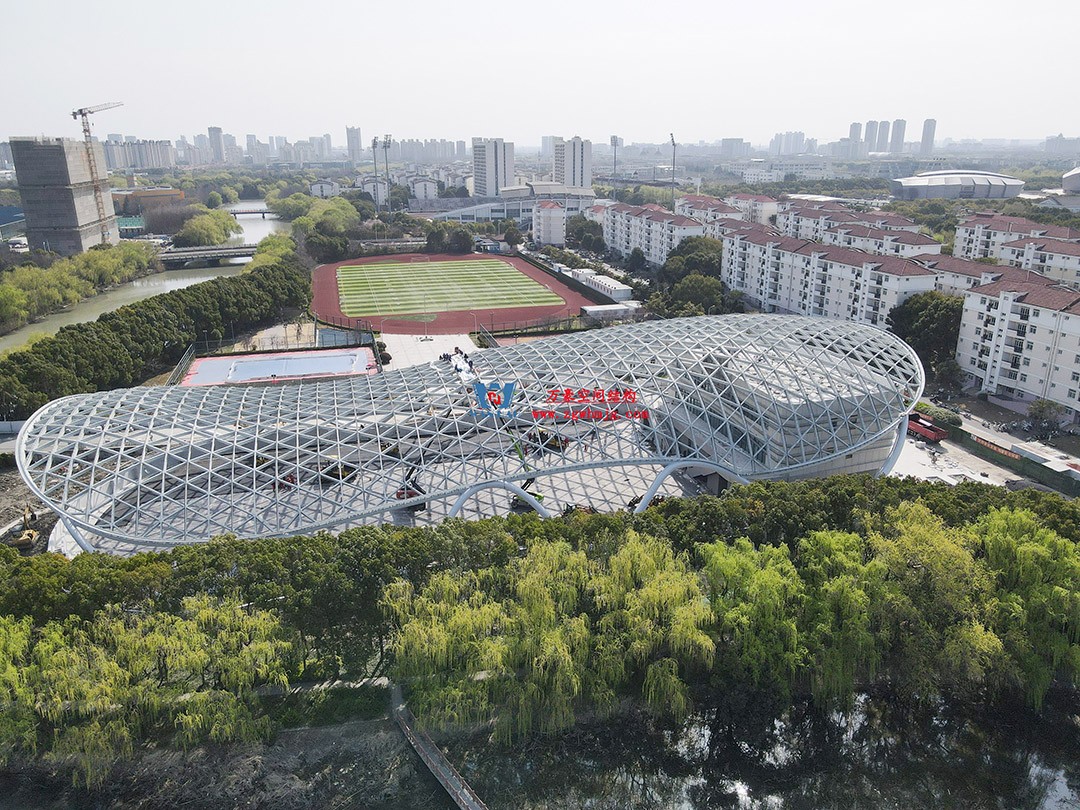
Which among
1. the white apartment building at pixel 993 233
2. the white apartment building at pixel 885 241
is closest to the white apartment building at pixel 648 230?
the white apartment building at pixel 885 241

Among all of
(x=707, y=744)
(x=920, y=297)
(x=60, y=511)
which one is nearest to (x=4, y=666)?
(x=60, y=511)

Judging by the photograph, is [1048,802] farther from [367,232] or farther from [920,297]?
[367,232]

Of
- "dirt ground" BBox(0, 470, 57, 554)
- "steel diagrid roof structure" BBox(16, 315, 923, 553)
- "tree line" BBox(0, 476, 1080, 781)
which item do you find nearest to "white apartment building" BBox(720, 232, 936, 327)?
"steel diagrid roof structure" BBox(16, 315, 923, 553)

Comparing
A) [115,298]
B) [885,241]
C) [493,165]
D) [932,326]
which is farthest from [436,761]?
[493,165]

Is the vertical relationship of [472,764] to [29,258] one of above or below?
below

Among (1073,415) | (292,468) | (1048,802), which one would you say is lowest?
(1048,802)

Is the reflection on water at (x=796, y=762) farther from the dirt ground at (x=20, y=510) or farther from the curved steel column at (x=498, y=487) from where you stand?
the dirt ground at (x=20, y=510)
